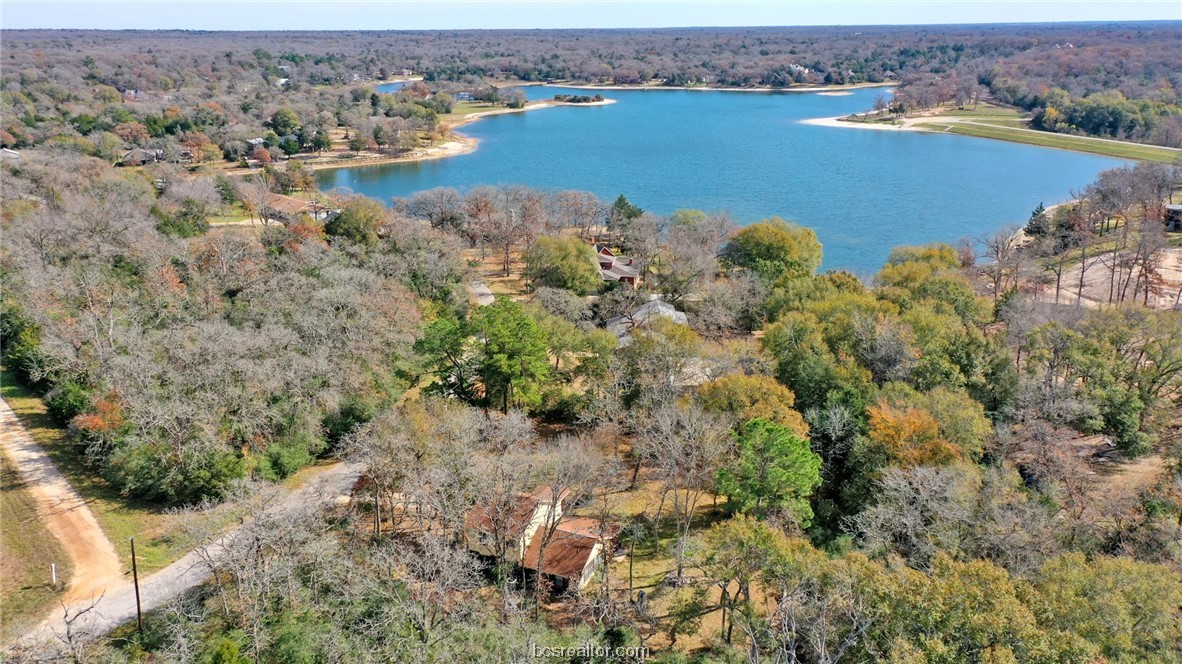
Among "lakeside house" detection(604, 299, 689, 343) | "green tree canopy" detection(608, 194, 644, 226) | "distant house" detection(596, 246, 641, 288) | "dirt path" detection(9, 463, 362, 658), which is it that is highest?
"green tree canopy" detection(608, 194, 644, 226)

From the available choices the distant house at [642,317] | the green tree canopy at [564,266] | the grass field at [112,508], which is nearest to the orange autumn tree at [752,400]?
the distant house at [642,317]

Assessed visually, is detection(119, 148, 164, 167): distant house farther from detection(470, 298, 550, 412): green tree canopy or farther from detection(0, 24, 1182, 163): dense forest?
detection(470, 298, 550, 412): green tree canopy

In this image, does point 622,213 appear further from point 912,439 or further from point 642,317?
point 912,439

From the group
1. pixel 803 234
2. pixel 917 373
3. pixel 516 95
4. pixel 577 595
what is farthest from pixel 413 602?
pixel 516 95

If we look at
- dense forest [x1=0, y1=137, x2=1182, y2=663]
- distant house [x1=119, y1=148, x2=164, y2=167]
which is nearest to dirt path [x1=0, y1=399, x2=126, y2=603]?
dense forest [x1=0, y1=137, x2=1182, y2=663]

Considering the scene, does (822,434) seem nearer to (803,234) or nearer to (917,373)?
(917,373)

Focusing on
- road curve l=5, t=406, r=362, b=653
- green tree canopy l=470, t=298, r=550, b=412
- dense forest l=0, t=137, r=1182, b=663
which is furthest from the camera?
green tree canopy l=470, t=298, r=550, b=412

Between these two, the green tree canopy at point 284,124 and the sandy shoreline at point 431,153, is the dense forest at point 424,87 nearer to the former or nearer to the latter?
the green tree canopy at point 284,124
